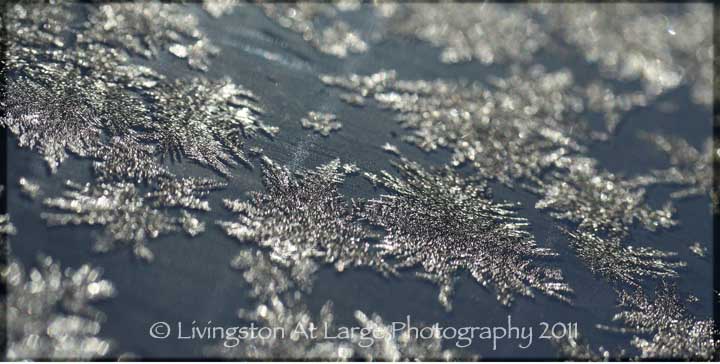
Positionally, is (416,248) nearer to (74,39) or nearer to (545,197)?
(545,197)

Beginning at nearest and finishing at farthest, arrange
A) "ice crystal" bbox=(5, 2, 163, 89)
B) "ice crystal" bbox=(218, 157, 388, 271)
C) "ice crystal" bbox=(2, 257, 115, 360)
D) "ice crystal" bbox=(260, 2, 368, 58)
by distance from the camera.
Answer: "ice crystal" bbox=(2, 257, 115, 360)
"ice crystal" bbox=(218, 157, 388, 271)
"ice crystal" bbox=(5, 2, 163, 89)
"ice crystal" bbox=(260, 2, 368, 58)

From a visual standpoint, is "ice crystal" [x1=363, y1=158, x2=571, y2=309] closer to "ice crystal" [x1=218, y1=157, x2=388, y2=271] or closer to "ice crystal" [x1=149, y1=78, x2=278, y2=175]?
"ice crystal" [x1=218, y1=157, x2=388, y2=271]

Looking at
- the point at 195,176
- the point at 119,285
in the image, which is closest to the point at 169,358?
the point at 119,285

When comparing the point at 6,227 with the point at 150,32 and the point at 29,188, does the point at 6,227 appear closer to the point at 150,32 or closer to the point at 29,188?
the point at 29,188

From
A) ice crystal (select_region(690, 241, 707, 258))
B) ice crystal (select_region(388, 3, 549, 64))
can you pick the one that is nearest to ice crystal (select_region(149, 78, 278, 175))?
ice crystal (select_region(388, 3, 549, 64))

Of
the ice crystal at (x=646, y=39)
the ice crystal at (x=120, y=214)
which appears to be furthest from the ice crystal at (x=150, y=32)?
the ice crystal at (x=646, y=39)
